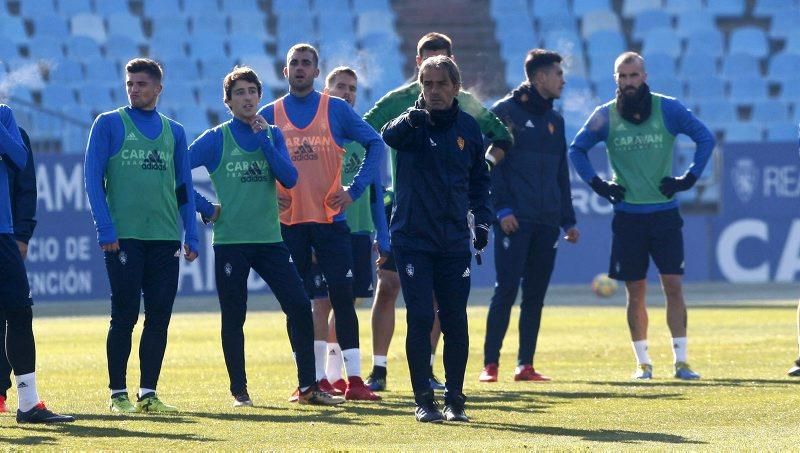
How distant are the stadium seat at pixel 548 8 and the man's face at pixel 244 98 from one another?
22904 millimetres

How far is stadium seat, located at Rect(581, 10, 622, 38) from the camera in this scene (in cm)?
3183

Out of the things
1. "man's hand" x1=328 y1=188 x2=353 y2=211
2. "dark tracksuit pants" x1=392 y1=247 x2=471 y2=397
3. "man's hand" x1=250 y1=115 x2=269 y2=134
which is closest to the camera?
"dark tracksuit pants" x1=392 y1=247 x2=471 y2=397

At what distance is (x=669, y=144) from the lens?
466 inches

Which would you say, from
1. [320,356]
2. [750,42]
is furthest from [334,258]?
[750,42]

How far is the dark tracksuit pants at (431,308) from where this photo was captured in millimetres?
8508

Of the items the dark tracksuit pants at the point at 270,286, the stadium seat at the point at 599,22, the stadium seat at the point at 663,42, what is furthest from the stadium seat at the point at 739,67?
the dark tracksuit pants at the point at 270,286

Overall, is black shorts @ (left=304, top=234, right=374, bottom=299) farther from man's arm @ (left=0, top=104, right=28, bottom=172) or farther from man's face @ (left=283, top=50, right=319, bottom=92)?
man's arm @ (left=0, top=104, right=28, bottom=172)

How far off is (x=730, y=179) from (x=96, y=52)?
11.4 metres

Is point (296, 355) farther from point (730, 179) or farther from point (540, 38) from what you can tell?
point (540, 38)

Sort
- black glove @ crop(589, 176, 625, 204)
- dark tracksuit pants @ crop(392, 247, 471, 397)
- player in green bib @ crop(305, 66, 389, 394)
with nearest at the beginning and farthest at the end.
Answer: dark tracksuit pants @ crop(392, 247, 471, 397), player in green bib @ crop(305, 66, 389, 394), black glove @ crop(589, 176, 625, 204)

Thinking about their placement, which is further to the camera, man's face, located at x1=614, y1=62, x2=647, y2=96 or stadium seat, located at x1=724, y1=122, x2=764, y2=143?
stadium seat, located at x1=724, y1=122, x2=764, y2=143

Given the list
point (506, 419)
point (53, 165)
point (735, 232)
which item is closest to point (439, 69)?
point (506, 419)

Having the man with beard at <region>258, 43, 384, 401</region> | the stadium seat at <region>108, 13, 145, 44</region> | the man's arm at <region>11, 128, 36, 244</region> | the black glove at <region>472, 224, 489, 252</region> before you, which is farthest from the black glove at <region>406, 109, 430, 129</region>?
the stadium seat at <region>108, 13, 145, 44</region>

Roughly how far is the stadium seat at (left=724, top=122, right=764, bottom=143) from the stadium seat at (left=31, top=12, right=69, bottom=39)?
12.1 m
